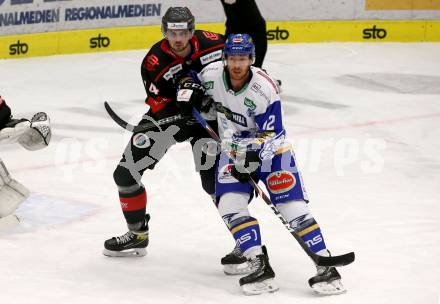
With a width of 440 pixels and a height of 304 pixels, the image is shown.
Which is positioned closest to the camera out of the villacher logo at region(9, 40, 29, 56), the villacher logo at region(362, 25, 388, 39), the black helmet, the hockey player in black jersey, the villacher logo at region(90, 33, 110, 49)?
the black helmet

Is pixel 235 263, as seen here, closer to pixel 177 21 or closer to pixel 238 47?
pixel 238 47

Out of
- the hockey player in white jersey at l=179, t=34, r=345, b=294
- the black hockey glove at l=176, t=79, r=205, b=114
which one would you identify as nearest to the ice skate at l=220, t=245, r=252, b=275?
the hockey player in white jersey at l=179, t=34, r=345, b=294

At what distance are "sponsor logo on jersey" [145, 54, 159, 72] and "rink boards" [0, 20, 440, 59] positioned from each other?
20.2 ft

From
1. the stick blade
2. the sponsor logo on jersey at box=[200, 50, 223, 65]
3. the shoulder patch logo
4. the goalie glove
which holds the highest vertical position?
the sponsor logo on jersey at box=[200, 50, 223, 65]

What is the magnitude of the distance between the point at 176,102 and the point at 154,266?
92 cm

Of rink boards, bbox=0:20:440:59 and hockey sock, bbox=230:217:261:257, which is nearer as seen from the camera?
hockey sock, bbox=230:217:261:257

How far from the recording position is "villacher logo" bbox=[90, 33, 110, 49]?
11383mm

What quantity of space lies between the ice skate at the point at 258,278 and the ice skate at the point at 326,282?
21 cm

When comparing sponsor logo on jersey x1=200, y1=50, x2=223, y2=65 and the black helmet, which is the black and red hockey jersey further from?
the black helmet

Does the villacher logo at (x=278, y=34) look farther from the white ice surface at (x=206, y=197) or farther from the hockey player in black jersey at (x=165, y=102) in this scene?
the hockey player in black jersey at (x=165, y=102)

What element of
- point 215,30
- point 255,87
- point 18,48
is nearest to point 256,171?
point 255,87

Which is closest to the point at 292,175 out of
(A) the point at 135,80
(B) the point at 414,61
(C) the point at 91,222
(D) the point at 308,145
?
(C) the point at 91,222

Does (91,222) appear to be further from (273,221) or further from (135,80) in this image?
(135,80)

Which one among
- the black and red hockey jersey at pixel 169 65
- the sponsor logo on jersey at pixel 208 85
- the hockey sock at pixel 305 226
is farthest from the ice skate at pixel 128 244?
the hockey sock at pixel 305 226
